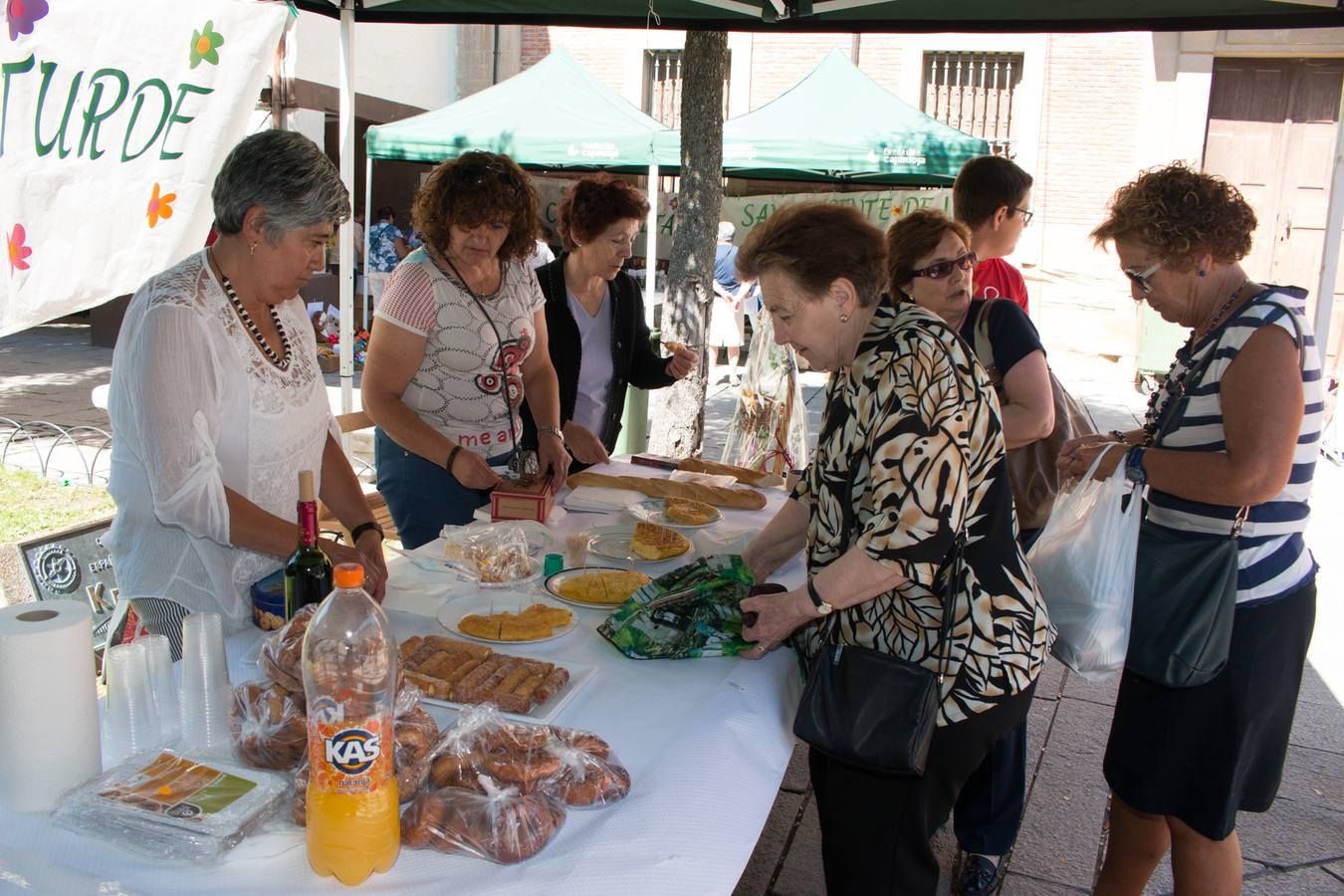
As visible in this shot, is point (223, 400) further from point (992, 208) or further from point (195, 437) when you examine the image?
point (992, 208)

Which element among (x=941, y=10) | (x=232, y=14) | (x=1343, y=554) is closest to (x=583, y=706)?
(x=232, y=14)

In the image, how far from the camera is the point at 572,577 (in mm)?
2320

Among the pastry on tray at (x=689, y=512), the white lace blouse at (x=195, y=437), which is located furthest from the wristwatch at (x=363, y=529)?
the pastry on tray at (x=689, y=512)

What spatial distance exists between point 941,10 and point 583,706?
403 centimetres

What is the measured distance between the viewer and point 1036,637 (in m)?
1.89

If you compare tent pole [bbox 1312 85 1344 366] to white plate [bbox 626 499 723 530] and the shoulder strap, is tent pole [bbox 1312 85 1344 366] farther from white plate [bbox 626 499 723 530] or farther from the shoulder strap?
white plate [bbox 626 499 723 530]

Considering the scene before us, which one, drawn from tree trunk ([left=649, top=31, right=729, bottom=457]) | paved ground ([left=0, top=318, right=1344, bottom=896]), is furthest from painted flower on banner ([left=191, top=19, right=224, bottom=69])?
tree trunk ([left=649, top=31, right=729, bottom=457])

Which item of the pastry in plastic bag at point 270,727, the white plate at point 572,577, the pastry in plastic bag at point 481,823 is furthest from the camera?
the white plate at point 572,577

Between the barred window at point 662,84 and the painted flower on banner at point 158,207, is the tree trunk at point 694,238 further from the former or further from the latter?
the barred window at point 662,84

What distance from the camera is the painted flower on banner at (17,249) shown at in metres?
2.62

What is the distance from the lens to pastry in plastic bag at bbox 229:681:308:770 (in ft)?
4.70

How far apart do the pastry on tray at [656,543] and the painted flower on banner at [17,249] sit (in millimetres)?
1746

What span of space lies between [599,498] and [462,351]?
1.97 feet

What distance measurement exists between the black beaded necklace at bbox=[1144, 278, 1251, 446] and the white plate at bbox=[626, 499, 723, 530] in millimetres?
1166
